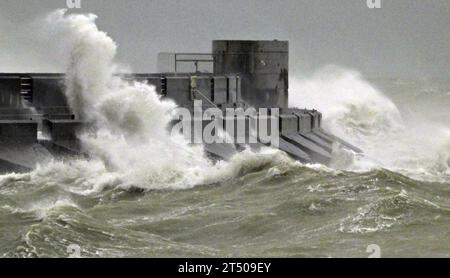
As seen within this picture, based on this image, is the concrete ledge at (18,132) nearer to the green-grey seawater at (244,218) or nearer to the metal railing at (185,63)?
the green-grey seawater at (244,218)

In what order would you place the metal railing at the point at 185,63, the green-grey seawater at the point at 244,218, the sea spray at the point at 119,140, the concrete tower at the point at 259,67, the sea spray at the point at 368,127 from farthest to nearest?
the metal railing at the point at 185,63 < the concrete tower at the point at 259,67 < the sea spray at the point at 368,127 < the sea spray at the point at 119,140 < the green-grey seawater at the point at 244,218

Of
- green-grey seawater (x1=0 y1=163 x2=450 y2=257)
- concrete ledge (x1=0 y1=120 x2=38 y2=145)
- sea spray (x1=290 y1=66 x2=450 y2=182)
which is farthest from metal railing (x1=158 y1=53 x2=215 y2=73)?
green-grey seawater (x1=0 y1=163 x2=450 y2=257)

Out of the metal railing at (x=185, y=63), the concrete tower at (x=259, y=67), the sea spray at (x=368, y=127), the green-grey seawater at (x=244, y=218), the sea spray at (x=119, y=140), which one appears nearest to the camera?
the green-grey seawater at (x=244, y=218)

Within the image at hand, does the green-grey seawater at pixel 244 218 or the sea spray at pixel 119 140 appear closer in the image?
the green-grey seawater at pixel 244 218

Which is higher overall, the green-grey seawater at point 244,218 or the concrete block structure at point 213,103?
the concrete block structure at point 213,103

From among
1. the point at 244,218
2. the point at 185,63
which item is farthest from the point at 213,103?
the point at 244,218

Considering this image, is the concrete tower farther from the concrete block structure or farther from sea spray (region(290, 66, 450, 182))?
sea spray (region(290, 66, 450, 182))

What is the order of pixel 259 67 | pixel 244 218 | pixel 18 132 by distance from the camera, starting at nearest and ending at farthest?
pixel 244 218 < pixel 18 132 < pixel 259 67

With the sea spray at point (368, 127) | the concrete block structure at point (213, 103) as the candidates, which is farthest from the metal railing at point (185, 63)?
the sea spray at point (368, 127)

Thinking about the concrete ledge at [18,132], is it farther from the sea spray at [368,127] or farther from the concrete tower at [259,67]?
the concrete tower at [259,67]

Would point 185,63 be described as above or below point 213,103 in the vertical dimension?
above

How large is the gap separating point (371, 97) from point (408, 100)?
75.0ft

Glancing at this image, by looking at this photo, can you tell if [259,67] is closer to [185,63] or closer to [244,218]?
[185,63]
